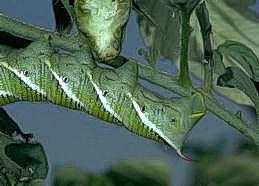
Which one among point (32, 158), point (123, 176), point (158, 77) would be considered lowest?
point (123, 176)

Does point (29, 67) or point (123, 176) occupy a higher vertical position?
point (29, 67)

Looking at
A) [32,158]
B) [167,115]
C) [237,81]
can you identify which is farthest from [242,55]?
[32,158]

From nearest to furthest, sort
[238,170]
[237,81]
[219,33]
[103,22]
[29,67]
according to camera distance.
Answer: [103,22]
[237,81]
[29,67]
[219,33]
[238,170]

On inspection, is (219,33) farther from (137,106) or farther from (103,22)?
(103,22)

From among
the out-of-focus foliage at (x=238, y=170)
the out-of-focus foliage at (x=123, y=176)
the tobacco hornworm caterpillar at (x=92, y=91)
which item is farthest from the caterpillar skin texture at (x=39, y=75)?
the out-of-focus foliage at (x=123, y=176)

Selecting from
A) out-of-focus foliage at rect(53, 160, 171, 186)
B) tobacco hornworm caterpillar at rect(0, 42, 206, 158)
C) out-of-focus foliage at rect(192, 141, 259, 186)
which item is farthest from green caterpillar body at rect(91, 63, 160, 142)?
out-of-focus foliage at rect(53, 160, 171, 186)

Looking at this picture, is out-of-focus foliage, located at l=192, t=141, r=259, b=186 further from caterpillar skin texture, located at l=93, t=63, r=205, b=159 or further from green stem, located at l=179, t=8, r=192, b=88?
green stem, located at l=179, t=8, r=192, b=88

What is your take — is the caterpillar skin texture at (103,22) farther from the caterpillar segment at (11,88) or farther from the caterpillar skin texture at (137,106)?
the caterpillar segment at (11,88)
